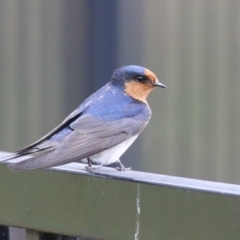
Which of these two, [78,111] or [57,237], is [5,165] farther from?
[78,111]

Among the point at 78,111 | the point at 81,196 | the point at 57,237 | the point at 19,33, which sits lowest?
the point at 57,237

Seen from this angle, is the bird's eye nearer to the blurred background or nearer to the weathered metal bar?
the weathered metal bar

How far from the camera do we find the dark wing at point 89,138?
7.06ft

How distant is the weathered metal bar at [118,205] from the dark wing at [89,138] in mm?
152

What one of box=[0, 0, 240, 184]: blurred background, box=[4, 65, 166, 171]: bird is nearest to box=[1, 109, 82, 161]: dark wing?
box=[4, 65, 166, 171]: bird

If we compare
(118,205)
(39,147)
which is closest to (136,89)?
(39,147)

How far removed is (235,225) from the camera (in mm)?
1463

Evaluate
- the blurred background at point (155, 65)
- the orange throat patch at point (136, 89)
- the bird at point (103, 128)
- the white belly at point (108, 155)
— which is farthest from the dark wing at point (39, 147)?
the blurred background at point (155, 65)

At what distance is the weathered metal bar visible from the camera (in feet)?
4.95

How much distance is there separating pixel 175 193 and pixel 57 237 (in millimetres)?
373

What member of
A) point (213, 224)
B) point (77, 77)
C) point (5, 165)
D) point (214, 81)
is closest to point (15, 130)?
point (77, 77)

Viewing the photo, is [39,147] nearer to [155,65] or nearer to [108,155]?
[108,155]

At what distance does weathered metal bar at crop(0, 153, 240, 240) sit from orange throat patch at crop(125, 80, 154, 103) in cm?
126

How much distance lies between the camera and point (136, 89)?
10.2 ft
